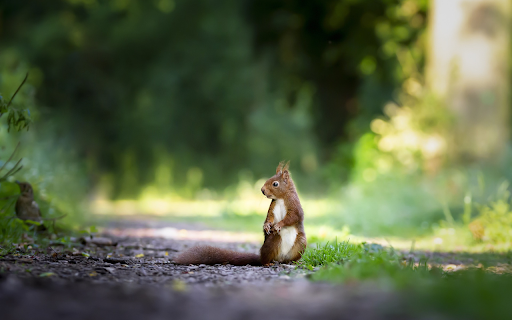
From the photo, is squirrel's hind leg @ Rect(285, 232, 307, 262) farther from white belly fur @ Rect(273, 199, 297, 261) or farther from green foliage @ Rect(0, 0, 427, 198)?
green foliage @ Rect(0, 0, 427, 198)

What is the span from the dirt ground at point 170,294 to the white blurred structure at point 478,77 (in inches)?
271

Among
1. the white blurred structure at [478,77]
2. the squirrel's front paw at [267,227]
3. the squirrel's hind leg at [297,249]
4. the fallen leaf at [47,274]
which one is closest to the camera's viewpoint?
the fallen leaf at [47,274]

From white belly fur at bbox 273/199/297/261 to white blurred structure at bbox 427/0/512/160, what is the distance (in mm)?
6265

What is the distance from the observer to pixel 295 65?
1661 cm

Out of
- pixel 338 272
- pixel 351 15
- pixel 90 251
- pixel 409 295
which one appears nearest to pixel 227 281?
pixel 338 272

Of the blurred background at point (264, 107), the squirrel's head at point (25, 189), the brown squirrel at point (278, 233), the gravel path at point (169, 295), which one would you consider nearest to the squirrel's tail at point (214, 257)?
the brown squirrel at point (278, 233)

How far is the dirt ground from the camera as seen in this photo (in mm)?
2361

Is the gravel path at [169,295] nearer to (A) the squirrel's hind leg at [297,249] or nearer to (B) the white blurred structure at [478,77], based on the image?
(A) the squirrel's hind leg at [297,249]

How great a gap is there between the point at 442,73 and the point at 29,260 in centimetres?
855

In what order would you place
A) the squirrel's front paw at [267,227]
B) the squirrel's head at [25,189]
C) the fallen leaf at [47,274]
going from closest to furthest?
the fallen leaf at [47,274] → the squirrel's front paw at [267,227] → the squirrel's head at [25,189]

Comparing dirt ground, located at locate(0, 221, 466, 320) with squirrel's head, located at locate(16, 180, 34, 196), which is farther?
squirrel's head, located at locate(16, 180, 34, 196)

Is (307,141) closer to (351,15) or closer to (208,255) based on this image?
(351,15)

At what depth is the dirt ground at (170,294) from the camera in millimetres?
2361

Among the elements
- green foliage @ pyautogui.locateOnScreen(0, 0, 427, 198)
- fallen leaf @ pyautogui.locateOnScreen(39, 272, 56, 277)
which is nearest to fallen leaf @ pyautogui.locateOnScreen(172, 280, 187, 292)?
fallen leaf @ pyautogui.locateOnScreen(39, 272, 56, 277)
